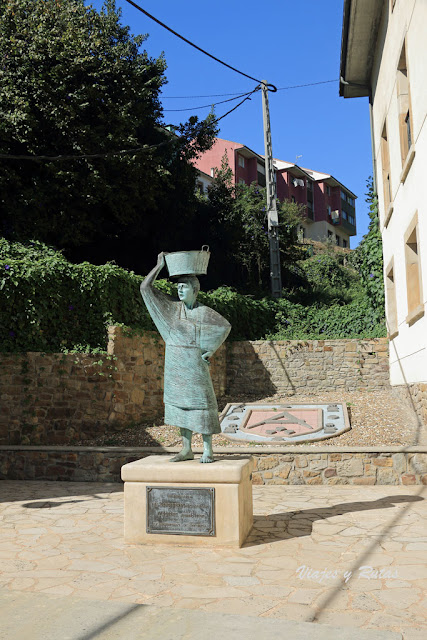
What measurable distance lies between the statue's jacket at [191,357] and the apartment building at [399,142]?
15.0 feet

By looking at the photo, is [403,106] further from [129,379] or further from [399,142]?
[129,379]

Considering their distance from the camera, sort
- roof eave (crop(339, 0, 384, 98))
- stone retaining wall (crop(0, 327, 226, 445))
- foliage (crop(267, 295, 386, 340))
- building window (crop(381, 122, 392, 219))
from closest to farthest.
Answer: stone retaining wall (crop(0, 327, 226, 445)) → roof eave (crop(339, 0, 384, 98)) → building window (crop(381, 122, 392, 219)) → foliage (crop(267, 295, 386, 340))

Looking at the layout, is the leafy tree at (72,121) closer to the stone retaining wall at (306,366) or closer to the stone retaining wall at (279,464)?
the stone retaining wall at (306,366)

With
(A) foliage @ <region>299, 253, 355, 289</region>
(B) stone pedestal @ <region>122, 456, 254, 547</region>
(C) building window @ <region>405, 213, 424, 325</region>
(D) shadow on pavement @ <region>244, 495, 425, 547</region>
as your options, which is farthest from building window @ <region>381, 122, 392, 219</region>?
(A) foliage @ <region>299, 253, 355, 289</region>

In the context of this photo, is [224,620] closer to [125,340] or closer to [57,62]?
[125,340]

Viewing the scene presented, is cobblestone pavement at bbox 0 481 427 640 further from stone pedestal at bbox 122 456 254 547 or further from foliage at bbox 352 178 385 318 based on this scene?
foliage at bbox 352 178 385 318

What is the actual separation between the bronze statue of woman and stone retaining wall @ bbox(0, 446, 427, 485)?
3.20 metres

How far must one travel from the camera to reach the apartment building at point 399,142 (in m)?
8.46

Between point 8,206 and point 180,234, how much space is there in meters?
5.81

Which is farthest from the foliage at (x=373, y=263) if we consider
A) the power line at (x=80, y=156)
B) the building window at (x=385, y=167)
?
the power line at (x=80, y=156)

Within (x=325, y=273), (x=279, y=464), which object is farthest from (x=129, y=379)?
(x=325, y=273)

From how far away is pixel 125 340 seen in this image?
1072 cm

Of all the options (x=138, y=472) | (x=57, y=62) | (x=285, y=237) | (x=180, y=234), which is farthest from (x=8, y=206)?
(x=138, y=472)

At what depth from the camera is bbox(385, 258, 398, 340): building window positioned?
12.1 meters
